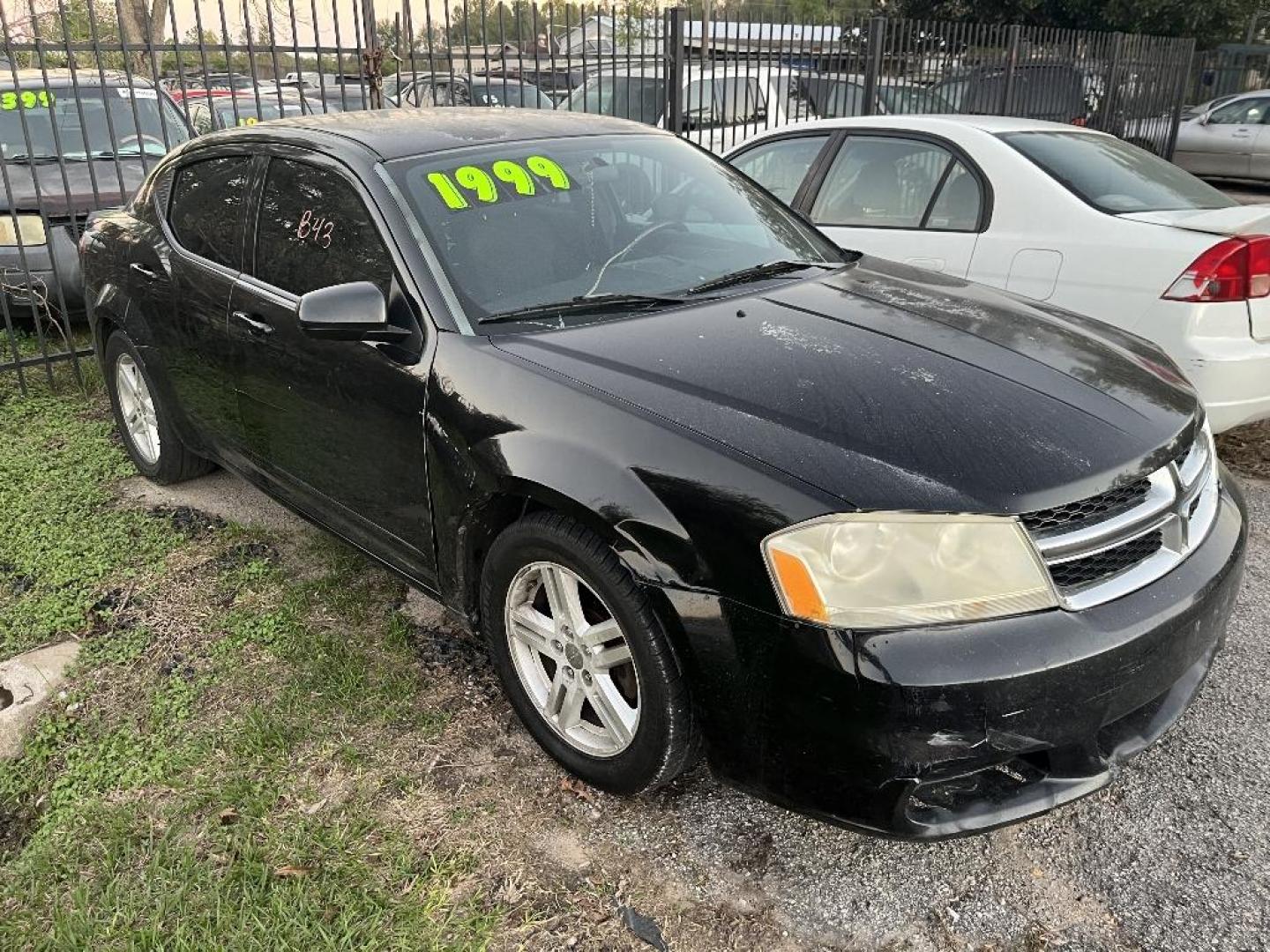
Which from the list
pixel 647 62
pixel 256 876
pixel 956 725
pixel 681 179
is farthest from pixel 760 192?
pixel 647 62

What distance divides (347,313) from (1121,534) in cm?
199

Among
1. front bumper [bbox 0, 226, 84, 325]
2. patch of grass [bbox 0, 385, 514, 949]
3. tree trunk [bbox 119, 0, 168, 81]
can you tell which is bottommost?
patch of grass [bbox 0, 385, 514, 949]

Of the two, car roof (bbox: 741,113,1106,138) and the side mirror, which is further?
car roof (bbox: 741,113,1106,138)

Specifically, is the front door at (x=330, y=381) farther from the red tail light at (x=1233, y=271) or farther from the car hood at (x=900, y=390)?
the red tail light at (x=1233, y=271)

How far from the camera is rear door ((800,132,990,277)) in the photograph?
15.5 feet

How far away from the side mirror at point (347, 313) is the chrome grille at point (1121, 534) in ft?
5.63

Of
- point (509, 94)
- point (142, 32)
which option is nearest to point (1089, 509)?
point (142, 32)

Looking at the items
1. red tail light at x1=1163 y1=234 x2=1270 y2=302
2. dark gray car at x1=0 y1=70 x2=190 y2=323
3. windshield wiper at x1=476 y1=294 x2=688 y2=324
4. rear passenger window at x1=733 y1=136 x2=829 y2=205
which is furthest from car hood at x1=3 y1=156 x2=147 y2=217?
red tail light at x1=1163 y1=234 x2=1270 y2=302

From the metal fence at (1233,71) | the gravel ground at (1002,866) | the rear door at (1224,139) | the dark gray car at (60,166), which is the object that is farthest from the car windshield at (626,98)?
the metal fence at (1233,71)

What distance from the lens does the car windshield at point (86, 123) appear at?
7.00 metres

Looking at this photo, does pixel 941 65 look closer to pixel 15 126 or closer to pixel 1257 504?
pixel 1257 504

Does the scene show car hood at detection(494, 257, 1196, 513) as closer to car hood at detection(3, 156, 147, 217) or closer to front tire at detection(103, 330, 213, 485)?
front tire at detection(103, 330, 213, 485)

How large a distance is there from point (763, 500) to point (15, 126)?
24.9 feet

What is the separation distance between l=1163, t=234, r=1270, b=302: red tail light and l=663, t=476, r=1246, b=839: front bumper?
A: 7.35 feet
